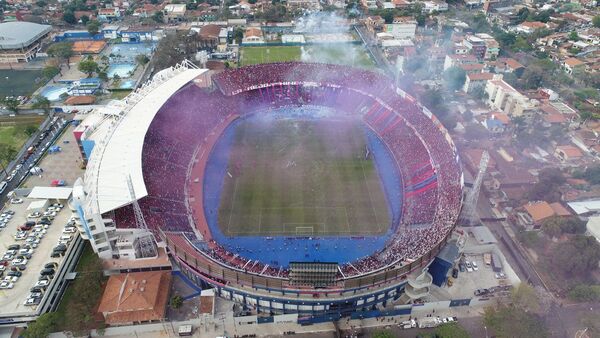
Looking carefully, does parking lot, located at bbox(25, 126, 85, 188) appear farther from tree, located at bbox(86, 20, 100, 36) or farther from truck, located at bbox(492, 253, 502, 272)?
truck, located at bbox(492, 253, 502, 272)

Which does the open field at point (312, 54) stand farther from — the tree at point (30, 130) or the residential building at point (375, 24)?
the tree at point (30, 130)

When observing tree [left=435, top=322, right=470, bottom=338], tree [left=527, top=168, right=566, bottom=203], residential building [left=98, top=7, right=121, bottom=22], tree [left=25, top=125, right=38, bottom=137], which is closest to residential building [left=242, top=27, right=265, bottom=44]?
residential building [left=98, top=7, right=121, bottom=22]

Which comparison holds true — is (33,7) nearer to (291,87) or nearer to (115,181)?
(291,87)

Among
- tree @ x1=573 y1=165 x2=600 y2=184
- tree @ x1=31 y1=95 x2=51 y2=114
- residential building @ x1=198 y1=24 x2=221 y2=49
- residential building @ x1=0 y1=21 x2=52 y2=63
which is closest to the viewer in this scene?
tree @ x1=573 y1=165 x2=600 y2=184

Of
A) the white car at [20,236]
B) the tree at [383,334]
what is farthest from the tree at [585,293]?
the white car at [20,236]

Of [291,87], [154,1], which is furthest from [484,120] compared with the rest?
[154,1]
